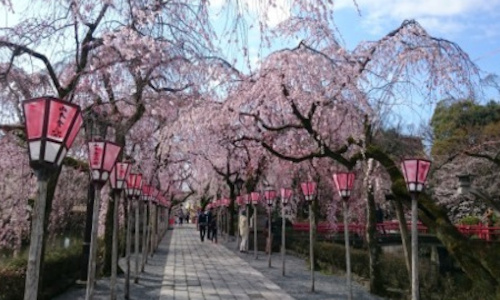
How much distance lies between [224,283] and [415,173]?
726 centimetres

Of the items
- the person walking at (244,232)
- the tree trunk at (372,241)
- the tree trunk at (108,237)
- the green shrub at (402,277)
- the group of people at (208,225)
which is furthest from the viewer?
the group of people at (208,225)

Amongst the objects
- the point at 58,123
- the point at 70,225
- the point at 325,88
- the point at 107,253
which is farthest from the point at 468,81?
the point at 70,225

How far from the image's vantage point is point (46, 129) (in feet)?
14.8

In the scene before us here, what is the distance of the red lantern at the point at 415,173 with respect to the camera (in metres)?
8.38

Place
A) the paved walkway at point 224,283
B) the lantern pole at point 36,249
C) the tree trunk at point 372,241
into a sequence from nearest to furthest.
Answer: the lantern pole at point 36,249 → the paved walkway at point 224,283 → the tree trunk at point 372,241

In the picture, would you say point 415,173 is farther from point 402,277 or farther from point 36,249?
point 36,249

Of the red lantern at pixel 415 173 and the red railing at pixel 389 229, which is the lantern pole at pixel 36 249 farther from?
the red railing at pixel 389 229

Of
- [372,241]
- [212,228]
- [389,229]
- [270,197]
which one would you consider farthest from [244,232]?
[389,229]

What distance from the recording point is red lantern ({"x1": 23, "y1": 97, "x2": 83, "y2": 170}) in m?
4.51

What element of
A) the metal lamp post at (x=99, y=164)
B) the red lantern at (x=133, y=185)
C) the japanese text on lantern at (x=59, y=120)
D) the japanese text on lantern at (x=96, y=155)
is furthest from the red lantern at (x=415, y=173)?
the red lantern at (x=133, y=185)

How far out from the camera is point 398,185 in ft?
31.3

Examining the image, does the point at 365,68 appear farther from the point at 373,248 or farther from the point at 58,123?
the point at 58,123

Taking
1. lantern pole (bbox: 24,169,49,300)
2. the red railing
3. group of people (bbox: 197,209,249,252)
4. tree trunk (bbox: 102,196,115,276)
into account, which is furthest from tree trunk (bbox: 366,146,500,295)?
group of people (bbox: 197,209,249,252)

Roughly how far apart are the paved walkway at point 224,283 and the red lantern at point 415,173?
14.1 ft
